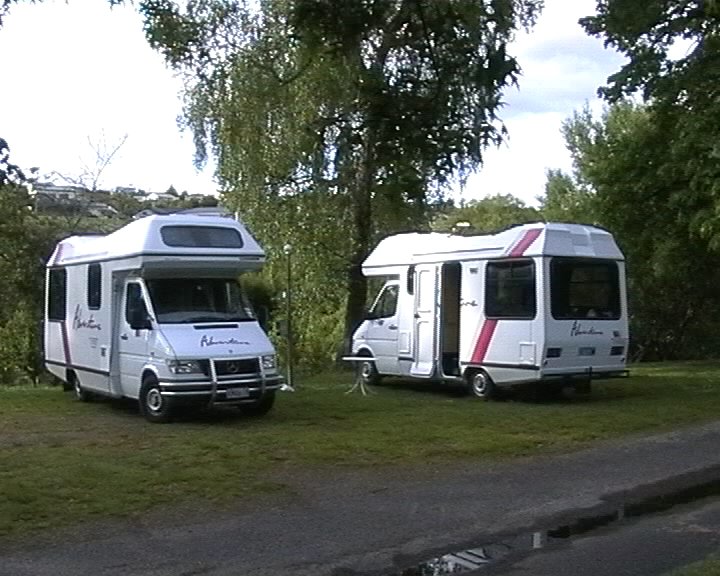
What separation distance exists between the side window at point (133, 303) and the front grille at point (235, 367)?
1.40 metres

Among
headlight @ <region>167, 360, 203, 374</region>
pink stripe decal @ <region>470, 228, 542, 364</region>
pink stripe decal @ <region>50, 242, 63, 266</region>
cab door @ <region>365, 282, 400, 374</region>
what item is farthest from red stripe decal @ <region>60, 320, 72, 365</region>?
pink stripe decal @ <region>470, 228, 542, 364</region>

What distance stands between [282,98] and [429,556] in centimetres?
1727

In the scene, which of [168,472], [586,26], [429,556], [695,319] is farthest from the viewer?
Result: [695,319]

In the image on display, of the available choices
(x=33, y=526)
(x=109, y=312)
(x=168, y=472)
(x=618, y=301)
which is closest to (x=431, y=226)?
(x=618, y=301)

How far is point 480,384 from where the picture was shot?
768 inches

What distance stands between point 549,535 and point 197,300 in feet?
26.3

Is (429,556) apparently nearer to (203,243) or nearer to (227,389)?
(227,389)

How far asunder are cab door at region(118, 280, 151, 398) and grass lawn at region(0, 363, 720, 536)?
57 cm

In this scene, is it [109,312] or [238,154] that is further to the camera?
[238,154]

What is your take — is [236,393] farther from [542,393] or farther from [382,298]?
[382,298]

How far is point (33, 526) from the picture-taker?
9.73 m

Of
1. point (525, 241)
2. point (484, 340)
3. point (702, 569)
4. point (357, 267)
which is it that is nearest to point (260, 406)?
point (484, 340)

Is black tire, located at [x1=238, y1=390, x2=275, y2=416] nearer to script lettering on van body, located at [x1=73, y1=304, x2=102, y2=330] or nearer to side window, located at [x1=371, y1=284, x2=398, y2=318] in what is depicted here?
script lettering on van body, located at [x1=73, y1=304, x2=102, y2=330]

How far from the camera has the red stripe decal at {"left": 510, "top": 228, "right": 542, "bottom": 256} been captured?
18312 mm
